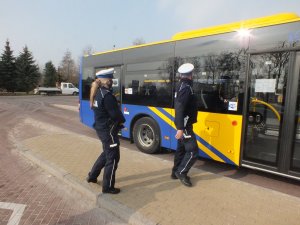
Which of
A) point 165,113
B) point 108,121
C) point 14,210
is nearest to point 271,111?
point 165,113

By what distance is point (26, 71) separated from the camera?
170 ft

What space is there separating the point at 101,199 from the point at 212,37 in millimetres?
3698

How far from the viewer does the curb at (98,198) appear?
3.42m

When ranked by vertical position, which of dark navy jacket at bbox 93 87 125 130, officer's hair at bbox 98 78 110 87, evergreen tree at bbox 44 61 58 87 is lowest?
dark navy jacket at bbox 93 87 125 130

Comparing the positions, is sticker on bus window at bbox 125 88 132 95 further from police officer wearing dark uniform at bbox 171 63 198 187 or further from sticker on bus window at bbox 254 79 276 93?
sticker on bus window at bbox 254 79 276 93

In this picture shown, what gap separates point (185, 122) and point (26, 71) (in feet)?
179

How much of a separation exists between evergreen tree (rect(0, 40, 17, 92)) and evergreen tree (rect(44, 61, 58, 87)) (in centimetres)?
1106

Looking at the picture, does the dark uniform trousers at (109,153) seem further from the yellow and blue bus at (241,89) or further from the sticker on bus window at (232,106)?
the sticker on bus window at (232,106)

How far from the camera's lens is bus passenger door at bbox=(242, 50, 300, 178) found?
14.1 ft

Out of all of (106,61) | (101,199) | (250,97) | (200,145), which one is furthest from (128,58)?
(101,199)

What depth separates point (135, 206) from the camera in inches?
144

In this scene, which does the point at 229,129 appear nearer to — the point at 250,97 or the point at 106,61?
the point at 250,97

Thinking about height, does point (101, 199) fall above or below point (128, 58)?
below

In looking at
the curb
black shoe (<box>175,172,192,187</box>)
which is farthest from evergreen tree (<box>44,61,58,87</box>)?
black shoe (<box>175,172,192,187</box>)
